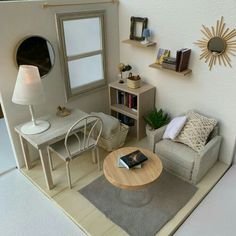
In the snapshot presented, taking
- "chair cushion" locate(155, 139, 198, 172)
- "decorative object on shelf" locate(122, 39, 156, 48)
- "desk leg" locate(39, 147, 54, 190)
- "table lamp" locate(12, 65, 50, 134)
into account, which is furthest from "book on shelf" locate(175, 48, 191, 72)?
"desk leg" locate(39, 147, 54, 190)

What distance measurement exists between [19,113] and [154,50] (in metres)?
1.78

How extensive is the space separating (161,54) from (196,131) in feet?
3.44

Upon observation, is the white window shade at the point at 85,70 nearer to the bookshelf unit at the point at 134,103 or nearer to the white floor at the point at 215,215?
the bookshelf unit at the point at 134,103

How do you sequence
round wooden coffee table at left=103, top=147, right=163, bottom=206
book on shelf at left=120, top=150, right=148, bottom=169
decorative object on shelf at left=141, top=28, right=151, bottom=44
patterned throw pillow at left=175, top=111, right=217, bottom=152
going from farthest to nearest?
decorative object on shelf at left=141, top=28, right=151, bottom=44 < patterned throw pillow at left=175, top=111, right=217, bottom=152 < book on shelf at left=120, top=150, right=148, bottom=169 < round wooden coffee table at left=103, top=147, right=163, bottom=206

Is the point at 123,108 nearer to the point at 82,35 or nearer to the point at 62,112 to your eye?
the point at 62,112

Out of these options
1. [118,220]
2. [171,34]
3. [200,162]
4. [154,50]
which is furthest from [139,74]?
[118,220]

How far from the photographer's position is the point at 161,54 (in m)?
3.04

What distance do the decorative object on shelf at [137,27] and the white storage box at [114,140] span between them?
1173mm

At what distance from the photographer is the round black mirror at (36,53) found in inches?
100

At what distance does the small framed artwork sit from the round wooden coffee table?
121 centimetres

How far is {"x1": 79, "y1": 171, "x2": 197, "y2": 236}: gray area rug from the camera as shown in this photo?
7.13ft

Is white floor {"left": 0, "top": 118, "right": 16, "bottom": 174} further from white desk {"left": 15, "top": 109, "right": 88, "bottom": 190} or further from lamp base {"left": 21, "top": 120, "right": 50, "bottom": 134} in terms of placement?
lamp base {"left": 21, "top": 120, "right": 50, "bottom": 134}

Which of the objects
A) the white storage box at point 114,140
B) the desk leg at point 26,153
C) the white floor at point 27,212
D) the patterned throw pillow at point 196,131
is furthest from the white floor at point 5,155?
the patterned throw pillow at point 196,131

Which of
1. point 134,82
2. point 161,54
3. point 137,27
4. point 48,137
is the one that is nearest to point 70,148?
point 48,137
